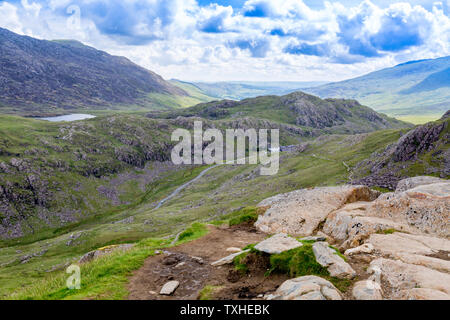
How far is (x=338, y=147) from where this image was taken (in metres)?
192

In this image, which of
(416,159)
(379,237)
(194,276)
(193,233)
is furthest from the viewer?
(416,159)

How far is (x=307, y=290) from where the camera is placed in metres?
12.7

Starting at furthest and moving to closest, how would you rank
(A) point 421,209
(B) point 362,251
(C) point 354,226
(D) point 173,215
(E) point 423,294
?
(D) point 173,215
(A) point 421,209
(C) point 354,226
(B) point 362,251
(E) point 423,294

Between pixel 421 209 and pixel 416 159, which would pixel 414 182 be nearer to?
pixel 421 209

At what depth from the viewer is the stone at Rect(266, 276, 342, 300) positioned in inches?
478

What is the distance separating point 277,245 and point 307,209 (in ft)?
45.1

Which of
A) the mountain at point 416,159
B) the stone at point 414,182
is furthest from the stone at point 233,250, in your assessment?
the mountain at point 416,159

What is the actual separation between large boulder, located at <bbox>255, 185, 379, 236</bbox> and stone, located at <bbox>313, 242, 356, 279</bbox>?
11.6 meters

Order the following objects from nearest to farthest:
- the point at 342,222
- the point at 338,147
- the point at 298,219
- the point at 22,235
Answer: the point at 342,222
the point at 298,219
the point at 22,235
the point at 338,147

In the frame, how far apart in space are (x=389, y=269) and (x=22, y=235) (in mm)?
190767

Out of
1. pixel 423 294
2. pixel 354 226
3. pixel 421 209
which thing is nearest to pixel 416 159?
pixel 421 209
